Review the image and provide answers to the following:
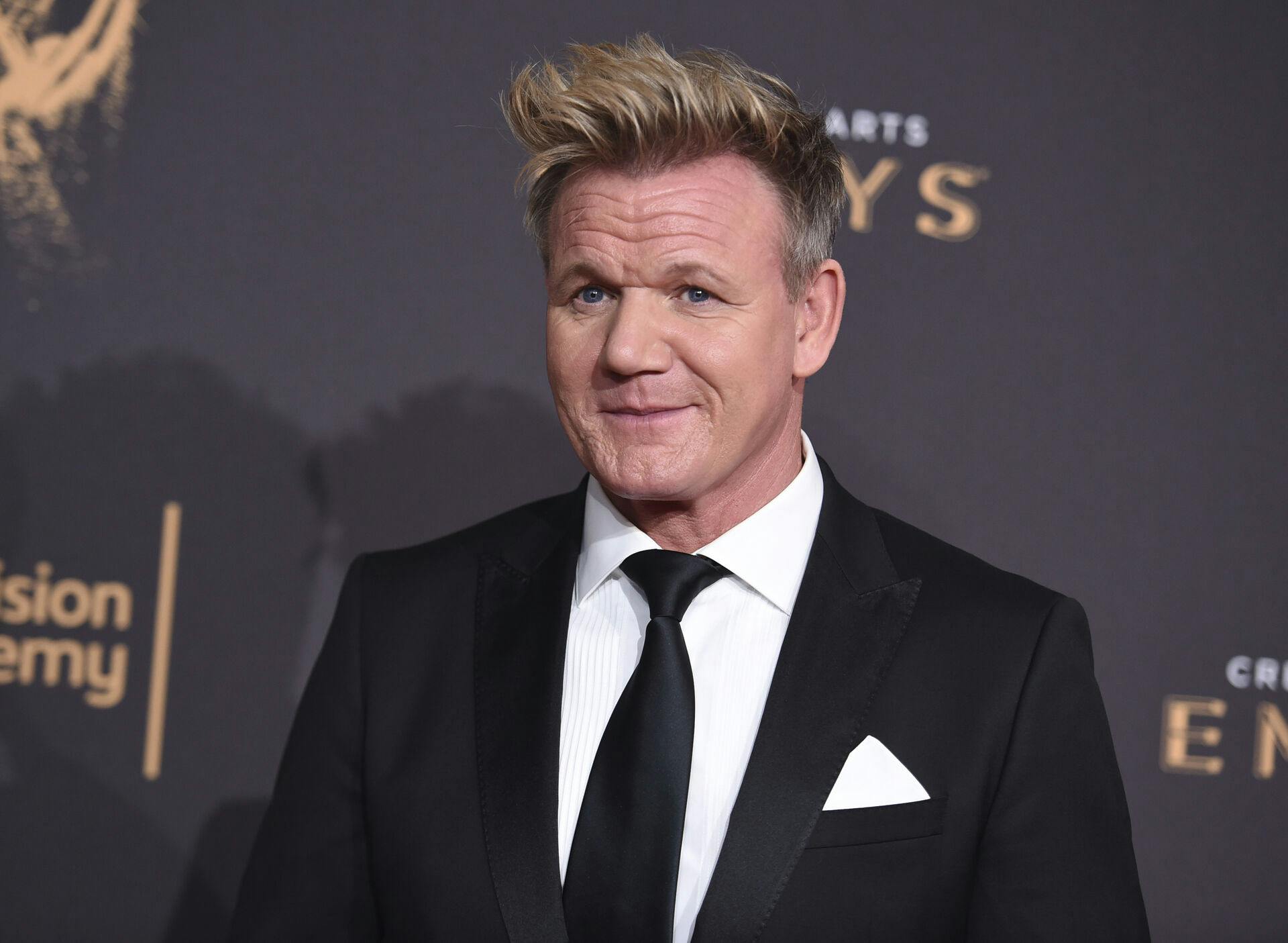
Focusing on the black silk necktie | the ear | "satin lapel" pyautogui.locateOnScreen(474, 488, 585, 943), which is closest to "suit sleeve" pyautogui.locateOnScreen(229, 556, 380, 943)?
"satin lapel" pyautogui.locateOnScreen(474, 488, 585, 943)

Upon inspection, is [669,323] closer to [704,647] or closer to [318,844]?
[704,647]

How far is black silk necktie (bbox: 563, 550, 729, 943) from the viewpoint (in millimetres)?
1216

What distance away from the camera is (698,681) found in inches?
52.4

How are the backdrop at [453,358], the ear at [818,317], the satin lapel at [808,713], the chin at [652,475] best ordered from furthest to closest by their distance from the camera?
the backdrop at [453,358], the ear at [818,317], the chin at [652,475], the satin lapel at [808,713]

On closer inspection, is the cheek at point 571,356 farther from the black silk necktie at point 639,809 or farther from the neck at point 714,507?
the black silk necktie at point 639,809

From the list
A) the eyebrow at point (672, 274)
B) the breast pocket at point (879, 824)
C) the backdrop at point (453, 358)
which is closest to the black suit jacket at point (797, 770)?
the breast pocket at point (879, 824)

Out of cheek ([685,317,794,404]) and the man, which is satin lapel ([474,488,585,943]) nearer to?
the man

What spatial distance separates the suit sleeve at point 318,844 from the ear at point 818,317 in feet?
2.06

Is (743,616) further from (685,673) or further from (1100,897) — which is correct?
(1100,897)

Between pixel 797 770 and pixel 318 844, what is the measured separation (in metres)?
0.56

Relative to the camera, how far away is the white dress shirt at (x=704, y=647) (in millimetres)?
1283

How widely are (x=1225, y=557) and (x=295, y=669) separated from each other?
156 cm

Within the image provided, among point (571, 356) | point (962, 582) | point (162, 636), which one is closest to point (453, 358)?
point (162, 636)

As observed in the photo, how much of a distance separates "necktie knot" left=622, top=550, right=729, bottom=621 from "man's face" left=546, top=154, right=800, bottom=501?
0.07 metres
